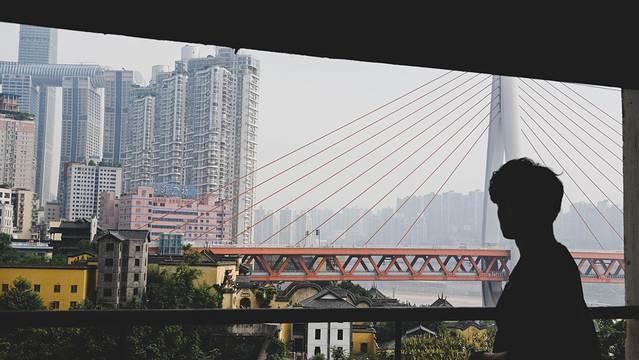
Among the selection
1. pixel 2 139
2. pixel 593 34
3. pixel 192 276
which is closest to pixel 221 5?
pixel 593 34

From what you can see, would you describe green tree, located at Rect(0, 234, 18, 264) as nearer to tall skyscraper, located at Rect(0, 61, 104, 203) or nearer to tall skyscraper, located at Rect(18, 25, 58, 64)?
tall skyscraper, located at Rect(0, 61, 104, 203)

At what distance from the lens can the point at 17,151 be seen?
24016mm

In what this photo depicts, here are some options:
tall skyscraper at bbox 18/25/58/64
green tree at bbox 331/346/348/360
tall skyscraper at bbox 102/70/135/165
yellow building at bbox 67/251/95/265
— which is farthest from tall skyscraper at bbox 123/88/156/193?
green tree at bbox 331/346/348/360

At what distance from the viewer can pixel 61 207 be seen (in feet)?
76.5

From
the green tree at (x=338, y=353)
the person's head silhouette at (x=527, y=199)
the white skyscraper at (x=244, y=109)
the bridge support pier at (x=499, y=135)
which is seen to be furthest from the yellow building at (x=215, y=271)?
the person's head silhouette at (x=527, y=199)

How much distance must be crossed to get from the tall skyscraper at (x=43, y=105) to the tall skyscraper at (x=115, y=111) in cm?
227

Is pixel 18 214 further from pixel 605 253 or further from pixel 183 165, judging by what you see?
pixel 605 253

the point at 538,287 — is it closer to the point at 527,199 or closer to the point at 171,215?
the point at 527,199

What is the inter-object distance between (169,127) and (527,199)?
90.0 ft

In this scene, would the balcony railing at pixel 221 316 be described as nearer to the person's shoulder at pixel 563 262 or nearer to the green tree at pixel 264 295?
the person's shoulder at pixel 563 262

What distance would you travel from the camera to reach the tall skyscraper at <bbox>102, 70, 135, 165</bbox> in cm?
2678

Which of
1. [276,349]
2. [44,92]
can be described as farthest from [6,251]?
[44,92]

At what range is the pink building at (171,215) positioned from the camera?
21328 millimetres

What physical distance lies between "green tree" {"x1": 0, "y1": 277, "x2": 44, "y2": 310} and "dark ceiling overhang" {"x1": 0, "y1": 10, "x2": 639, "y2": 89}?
1763 cm
